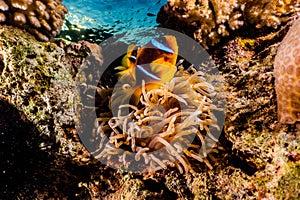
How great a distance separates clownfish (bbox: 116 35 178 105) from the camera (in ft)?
7.89

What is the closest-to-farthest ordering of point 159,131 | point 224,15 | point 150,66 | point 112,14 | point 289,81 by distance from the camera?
point 289,81, point 159,131, point 150,66, point 224,15, point 112,14

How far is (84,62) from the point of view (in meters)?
2.44

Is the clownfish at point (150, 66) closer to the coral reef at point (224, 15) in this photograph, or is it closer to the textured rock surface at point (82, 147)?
the textured rock surface at point (82, 147)

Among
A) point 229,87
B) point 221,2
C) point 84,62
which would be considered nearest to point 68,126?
point 84,62

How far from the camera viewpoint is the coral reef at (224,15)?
2977 mm

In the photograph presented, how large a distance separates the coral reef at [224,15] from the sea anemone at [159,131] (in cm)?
93

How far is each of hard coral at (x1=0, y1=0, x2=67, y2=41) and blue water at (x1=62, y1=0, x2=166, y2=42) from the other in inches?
78.0

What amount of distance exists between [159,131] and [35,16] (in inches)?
75.4

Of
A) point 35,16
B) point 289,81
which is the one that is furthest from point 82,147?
point 35,16

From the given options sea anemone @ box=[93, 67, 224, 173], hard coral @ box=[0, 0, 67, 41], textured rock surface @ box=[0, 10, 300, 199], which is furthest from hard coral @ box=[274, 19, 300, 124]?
hard coral @ box=[0, 0, 67, 41]

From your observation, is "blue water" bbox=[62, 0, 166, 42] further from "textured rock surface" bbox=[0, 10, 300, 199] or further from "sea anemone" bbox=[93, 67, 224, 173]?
"sea anemone" bbox=[93, 67, 224, 173]

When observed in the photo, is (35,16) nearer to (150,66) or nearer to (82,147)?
(150,66)

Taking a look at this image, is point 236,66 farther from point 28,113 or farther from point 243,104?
point 28,113

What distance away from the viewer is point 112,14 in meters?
5.73
